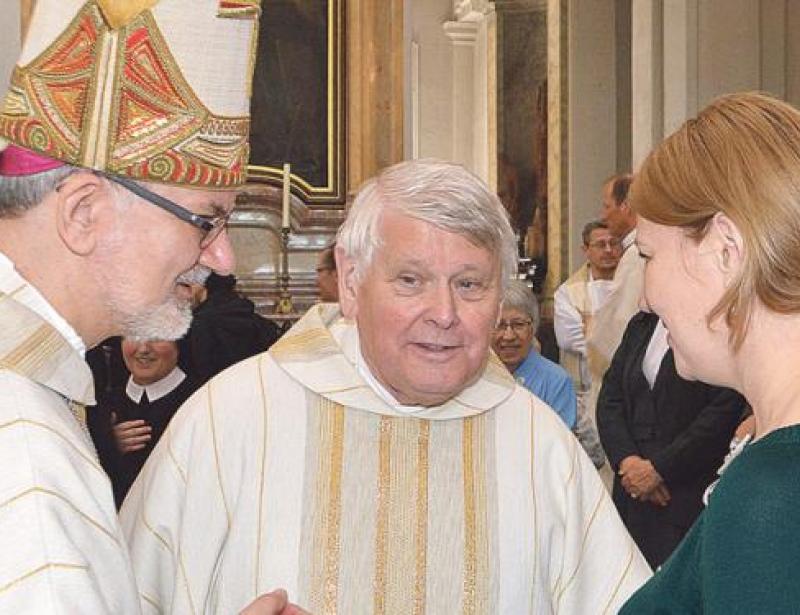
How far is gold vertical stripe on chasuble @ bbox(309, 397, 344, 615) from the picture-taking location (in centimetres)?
325

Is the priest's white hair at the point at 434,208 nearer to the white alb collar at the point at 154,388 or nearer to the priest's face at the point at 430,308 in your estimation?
the priest's face at the point at 430,308

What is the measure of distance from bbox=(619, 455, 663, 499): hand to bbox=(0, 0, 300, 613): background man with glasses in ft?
12.4

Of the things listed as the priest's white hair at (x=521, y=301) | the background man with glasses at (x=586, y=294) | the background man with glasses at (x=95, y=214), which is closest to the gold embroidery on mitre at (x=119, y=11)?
the background man with glasses at (x=95, y=214)

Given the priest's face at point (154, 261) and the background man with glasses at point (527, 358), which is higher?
the priest's face at point (154, 261)

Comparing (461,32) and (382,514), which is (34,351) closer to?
(382,514)

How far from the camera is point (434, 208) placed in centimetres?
332

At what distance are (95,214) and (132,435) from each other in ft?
10.7

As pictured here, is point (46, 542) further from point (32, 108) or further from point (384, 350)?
point (384, 350)

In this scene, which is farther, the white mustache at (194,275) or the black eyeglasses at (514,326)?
the black eyeglasses at (514,326)

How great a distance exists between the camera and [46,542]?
6.21ft

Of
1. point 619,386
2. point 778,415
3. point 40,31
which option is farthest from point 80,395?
point 619,386

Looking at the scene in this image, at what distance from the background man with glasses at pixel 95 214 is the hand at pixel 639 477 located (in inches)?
149

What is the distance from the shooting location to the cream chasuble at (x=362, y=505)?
10.6 feet

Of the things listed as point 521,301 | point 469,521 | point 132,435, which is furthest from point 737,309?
point 521,301
